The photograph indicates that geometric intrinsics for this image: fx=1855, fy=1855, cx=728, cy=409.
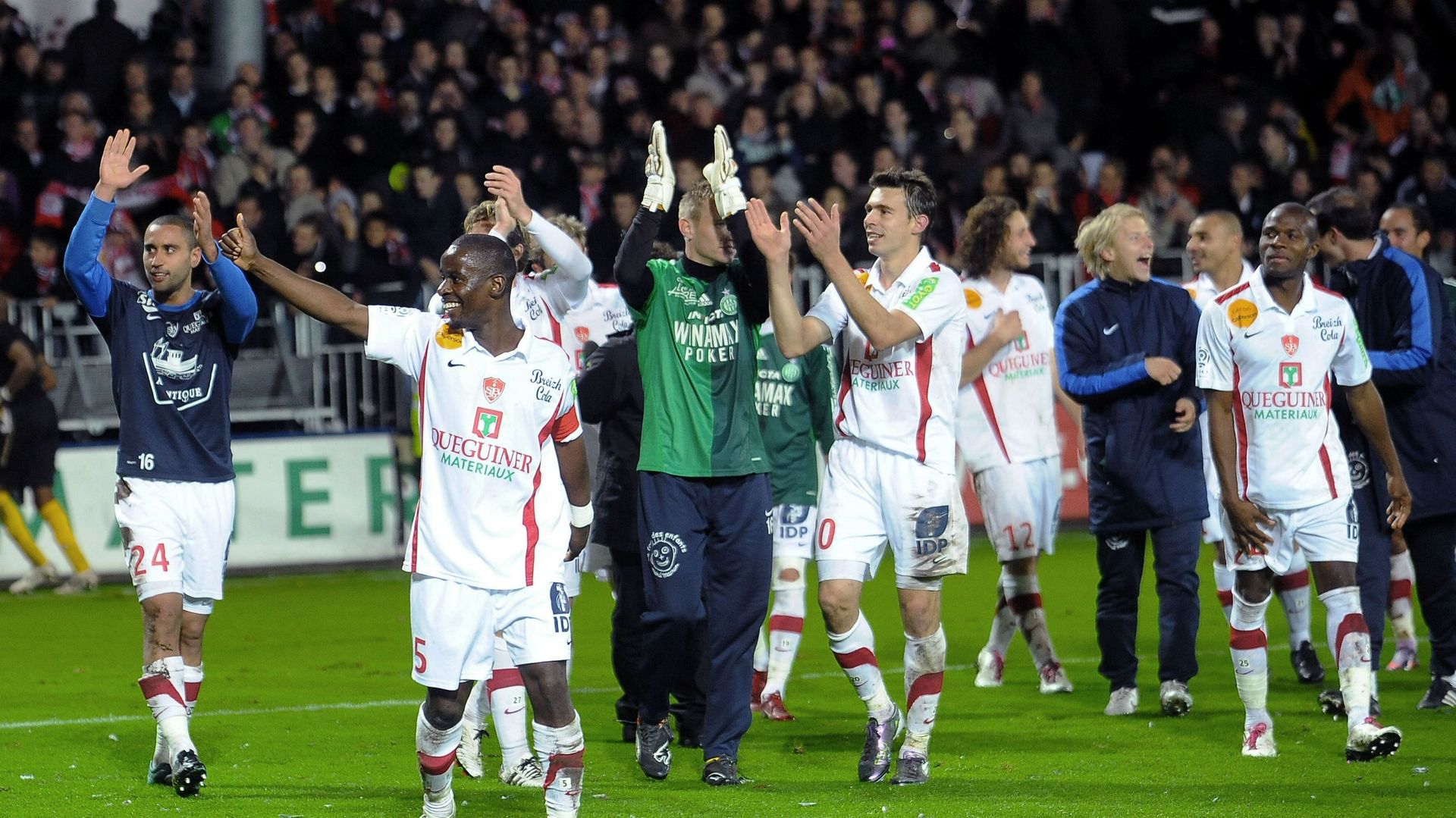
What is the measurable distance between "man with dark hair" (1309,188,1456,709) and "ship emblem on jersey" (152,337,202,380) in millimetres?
5049

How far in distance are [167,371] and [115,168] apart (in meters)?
0.82

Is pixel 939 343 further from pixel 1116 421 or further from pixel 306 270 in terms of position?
pixel 306 270

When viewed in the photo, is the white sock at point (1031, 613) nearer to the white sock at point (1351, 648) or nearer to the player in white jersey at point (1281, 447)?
the player in white jersey at point (1281, 447)

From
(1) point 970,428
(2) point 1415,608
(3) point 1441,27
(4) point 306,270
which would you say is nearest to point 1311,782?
(1) point 970,428

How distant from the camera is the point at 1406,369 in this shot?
851cm

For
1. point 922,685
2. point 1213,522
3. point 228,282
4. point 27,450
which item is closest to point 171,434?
point 228,282

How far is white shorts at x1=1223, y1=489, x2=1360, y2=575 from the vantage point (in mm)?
7559

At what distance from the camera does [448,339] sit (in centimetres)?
611

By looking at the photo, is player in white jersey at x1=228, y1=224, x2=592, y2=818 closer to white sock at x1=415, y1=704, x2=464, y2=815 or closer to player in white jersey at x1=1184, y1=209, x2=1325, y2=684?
white sock at x1=415, y1=704, x2=464, y2=815

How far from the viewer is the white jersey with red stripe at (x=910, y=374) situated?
23.8ft

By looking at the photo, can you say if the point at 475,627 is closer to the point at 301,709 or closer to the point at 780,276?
the point at 780,276

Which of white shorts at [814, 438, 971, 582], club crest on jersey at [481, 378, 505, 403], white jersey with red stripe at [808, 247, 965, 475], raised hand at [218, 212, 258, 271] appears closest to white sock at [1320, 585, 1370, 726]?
white shorts at [814, 438, 971, 582]

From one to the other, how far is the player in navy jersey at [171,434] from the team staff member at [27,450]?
7.32 metres

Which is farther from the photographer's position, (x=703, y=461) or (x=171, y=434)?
(x=171, y=434)
